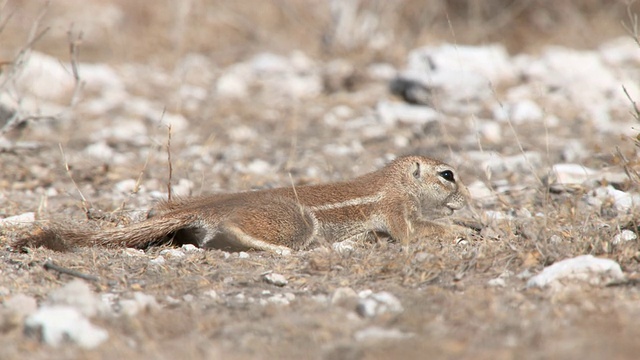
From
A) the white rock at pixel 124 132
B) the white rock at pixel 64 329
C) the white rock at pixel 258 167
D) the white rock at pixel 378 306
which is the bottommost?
the white rock at pixel 258 167

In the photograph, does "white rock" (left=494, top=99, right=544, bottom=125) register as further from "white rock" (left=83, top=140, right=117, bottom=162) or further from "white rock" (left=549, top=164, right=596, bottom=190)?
"white rock" (left=83, top=140, right=117, bottom=162)

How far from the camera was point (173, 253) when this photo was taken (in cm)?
461

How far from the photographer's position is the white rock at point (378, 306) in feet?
11.7

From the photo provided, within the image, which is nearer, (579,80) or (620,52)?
(579,80)

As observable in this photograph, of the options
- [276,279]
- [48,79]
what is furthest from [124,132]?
[276,279]

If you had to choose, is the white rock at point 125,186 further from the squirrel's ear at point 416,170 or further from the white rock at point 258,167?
the squirrel's ear at point 416,170

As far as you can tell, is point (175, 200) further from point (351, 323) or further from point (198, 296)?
point (351, 323)

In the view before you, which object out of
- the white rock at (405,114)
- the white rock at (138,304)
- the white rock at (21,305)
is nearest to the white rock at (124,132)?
the white rock at (405,114)

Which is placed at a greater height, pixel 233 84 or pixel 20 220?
pixel 233 84

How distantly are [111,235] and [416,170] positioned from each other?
224 cm

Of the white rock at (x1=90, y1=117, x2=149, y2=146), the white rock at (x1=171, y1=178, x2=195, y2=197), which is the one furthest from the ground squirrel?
the white rock at (x1=90, y1=117, x2=149, y2=146)

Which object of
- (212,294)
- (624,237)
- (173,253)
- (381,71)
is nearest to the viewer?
(212,294)

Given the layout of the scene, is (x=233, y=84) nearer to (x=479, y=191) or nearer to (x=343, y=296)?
(x=479, y=191)

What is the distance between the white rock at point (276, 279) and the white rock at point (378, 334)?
0.88 meters
